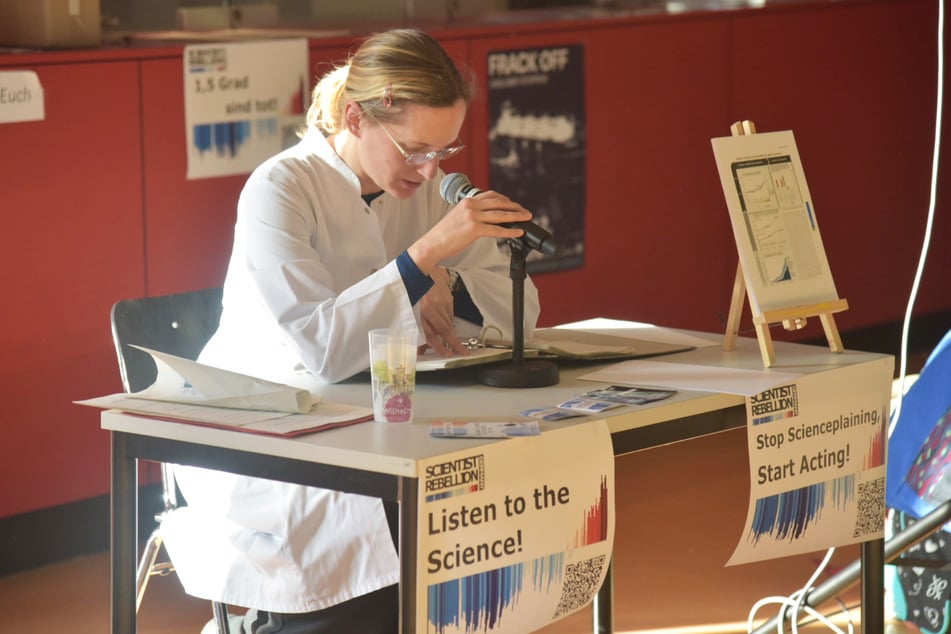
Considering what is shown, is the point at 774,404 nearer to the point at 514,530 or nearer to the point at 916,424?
the point at 514,530

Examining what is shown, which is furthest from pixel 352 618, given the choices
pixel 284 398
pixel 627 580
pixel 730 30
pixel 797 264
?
pixel 730 30

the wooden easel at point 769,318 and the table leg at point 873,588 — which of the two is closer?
the wooden easel at point 769,318

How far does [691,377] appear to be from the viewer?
8.03 feet

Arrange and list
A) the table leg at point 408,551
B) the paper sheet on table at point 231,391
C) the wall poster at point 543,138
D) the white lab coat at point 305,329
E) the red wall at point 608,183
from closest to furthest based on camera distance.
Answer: the table leg at point 408,551 → the paper sheet on table at point 231,391 → the white lab coat at point 305,329 → the red wall at point 608,183 → the wall poster at point 543,138

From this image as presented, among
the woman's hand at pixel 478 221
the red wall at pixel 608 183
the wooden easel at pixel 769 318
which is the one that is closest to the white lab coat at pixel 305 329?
the woman's hand at pixel 478 221

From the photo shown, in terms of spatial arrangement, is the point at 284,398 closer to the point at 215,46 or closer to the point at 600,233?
the point at 215,46

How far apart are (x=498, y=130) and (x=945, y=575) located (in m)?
1.93

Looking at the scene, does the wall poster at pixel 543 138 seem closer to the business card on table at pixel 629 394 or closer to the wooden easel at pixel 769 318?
the wooden easel at pixel 769 318

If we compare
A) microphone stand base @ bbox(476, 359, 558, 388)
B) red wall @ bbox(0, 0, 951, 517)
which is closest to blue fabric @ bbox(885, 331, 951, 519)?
microphone stand base @ bbox(476, 359, 558, 388)

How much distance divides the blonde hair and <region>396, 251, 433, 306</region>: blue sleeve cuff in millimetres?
289

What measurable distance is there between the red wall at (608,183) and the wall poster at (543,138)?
44 mm

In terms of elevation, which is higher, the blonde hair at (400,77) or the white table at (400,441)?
the blonde hair at (400,77)

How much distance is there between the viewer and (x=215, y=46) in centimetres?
378

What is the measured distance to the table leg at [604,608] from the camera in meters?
2.88
